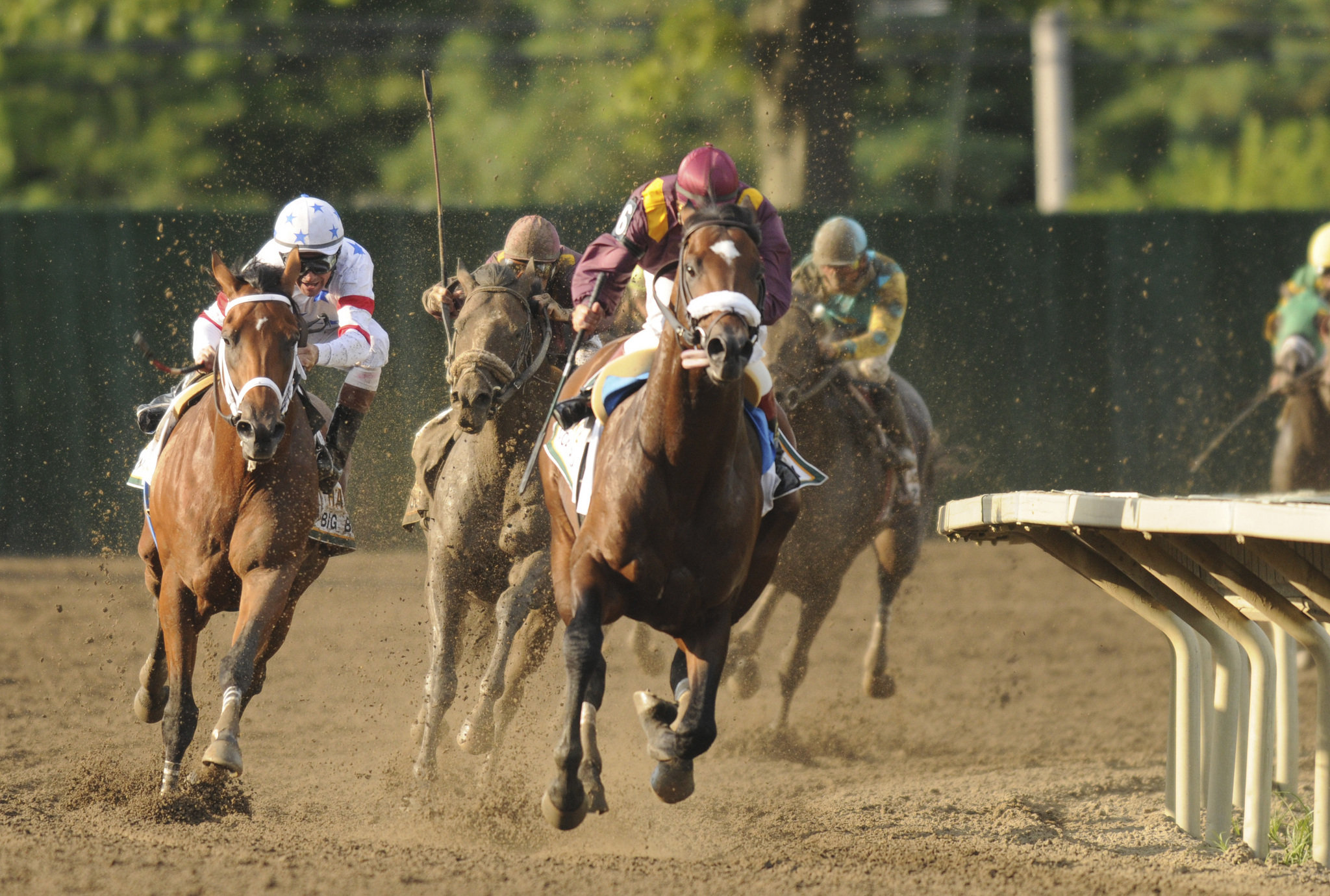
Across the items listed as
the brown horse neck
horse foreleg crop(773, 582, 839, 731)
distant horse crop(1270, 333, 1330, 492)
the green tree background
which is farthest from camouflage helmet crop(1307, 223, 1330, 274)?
the green tree background

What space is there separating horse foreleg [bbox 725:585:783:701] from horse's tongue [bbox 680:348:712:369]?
10.5 feet

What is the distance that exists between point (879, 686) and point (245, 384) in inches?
157

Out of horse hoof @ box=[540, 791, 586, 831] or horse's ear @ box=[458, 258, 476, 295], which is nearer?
horse hoof @ box=[540, 791, 586, 831]

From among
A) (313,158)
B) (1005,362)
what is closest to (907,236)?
(1005,362)

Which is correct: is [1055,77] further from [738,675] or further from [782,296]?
[782,296]

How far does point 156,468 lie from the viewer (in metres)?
5.96

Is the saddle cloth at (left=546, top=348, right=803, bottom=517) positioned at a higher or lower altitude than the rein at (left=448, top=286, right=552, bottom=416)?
lower

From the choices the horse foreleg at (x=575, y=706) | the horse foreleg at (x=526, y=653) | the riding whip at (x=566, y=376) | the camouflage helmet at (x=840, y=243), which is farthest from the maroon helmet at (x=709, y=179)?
the camouflage helmet at (x=840, y=243)

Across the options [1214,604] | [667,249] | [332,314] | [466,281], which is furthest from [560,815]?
[332,314]

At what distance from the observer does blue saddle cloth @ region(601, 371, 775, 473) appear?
5008mm

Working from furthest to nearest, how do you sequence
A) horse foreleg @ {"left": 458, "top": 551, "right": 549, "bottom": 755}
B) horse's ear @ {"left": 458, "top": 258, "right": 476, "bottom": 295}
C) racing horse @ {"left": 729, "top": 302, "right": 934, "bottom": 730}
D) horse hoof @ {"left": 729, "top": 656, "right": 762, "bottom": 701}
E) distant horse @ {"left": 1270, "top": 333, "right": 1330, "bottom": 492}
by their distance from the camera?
distant horse @ {"left": 1270, "top": 333, "right": 1330, "bottom": 492} → horse hoof @ {"left": 729, "top": 656, "right": 762, "bottom": 701} → racing horse @ {"left": 729, "top": 302, "right": 934, "bottom": 730} → horse's ear @ {"left": 458, "top": 258, "right": 476, "bottom": 295} → horse foreleg @ {"left": 458, "top": 551, "right": 549, "bottom": 755}

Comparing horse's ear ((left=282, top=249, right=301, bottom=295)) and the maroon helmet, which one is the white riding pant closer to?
horse's ear ((left=282, top=249, right=301, bottom=295))

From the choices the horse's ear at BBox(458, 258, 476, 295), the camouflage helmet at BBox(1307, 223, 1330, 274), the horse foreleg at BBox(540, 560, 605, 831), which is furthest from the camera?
the camouflage helmet at BBox(1307, 223, 1330, 274)

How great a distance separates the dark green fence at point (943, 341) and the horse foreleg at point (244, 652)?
566 cm
